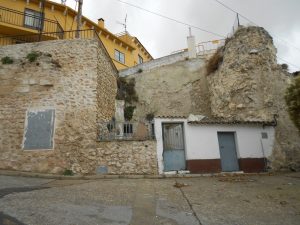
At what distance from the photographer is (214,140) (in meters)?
11.2

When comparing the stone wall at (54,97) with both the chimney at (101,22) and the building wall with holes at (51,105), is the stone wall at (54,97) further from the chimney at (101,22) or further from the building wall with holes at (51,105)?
the chimney at (101,22)

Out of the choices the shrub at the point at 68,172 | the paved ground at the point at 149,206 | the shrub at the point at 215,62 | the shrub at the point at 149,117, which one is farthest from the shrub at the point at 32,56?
the shrub at the point at 215,62

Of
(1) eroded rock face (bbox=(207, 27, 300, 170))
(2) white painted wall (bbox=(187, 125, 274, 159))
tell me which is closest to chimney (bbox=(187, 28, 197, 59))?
(1) eroded rock face (bbox=(207, 27, 300, 170))

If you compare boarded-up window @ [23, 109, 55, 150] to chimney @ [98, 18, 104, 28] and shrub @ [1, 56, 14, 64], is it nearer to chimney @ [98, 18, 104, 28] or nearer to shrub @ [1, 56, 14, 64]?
shrub @ [1, 56, 14, 64]

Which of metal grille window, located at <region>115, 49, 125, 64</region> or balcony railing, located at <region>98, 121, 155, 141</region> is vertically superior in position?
metal grille window, located at <region>115, 49, 125, 64</region>

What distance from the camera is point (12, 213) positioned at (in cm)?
426

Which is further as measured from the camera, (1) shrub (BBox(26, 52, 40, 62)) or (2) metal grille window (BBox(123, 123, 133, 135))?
(1) shrub (BBox(26, 52, 40, 62))

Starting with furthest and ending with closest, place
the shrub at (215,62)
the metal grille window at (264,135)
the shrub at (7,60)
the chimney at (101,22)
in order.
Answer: the chimney at (101,22)
the shrub at (215,62)
the metal grille window at (264,135)
the shrub at (7,60)

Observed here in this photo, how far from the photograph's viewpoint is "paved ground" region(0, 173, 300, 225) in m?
4.26

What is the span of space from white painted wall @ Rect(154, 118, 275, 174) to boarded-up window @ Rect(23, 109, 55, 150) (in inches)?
200

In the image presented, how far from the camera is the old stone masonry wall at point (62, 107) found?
1012 cm

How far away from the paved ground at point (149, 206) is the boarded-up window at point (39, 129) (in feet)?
10.8

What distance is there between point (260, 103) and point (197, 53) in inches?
324

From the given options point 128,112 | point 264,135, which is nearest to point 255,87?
point 264,135
